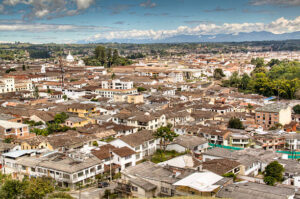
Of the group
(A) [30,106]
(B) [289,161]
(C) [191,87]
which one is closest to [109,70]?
(C) [191,87]

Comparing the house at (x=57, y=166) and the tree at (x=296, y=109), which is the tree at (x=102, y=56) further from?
the house at (x=57, y=166)

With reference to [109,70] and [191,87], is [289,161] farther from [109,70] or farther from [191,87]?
[109,70]

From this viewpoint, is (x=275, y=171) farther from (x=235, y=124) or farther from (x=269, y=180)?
(x=235, y=124)

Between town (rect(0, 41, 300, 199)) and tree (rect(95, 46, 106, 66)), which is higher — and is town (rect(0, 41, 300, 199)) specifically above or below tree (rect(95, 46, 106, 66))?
below

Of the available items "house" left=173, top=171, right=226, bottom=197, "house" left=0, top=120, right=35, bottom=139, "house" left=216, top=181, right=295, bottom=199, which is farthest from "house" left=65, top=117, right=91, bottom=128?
"house" left=216, top=181, right=295, bottom=199

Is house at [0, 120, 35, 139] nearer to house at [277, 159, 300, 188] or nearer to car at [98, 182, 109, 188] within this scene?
car at [98, 182, 109, 188]

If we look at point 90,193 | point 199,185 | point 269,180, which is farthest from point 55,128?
point 269,180
